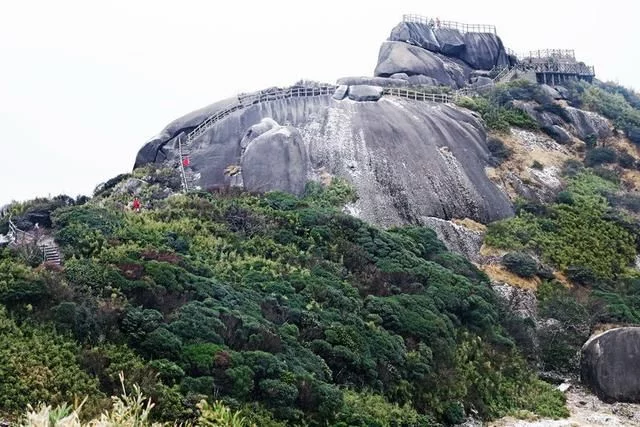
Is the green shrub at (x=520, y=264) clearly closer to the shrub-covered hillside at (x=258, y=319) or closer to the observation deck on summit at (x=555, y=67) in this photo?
the shrub-covered hillside at (x=258, y=319)

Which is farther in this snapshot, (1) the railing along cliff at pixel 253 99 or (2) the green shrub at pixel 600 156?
(2) the green shrub at pixel 600 156

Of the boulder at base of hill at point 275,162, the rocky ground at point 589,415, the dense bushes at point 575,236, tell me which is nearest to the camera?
the rocky ground at point 589,415

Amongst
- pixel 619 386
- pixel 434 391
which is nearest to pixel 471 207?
pixel 619 386

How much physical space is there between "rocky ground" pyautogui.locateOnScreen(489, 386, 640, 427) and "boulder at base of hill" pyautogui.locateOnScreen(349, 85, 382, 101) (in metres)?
23.8

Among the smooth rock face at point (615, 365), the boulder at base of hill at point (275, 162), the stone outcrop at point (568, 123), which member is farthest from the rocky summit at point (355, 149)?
the smooth rock face at point (615, 365)

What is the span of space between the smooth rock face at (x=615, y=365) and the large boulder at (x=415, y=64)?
37955mm

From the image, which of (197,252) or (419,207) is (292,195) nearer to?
(419,207)

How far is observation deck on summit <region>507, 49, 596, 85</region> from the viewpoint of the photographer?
67.7 meters

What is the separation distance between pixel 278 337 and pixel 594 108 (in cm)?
4412

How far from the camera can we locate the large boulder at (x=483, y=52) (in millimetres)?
72188

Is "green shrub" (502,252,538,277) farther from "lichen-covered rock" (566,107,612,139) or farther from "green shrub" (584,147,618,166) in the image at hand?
"lichen-covered rock" (566,107,612,139)

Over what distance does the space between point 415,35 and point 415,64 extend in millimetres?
4652

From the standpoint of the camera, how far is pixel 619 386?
30750 millimetres

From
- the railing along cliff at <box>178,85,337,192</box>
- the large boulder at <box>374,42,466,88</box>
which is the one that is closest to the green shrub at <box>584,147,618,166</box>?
the railing along cliff at <box>178,85,337,192</box>
